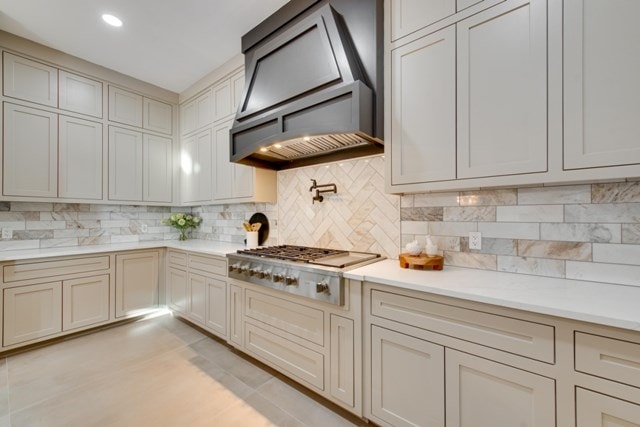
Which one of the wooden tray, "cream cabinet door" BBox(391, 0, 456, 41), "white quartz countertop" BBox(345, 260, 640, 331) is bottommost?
"white quartz countertop" BBox(345, 260, 640, 331)

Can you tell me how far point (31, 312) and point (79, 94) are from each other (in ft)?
7.44

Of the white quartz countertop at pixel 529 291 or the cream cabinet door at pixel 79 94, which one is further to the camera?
the cream cabinet door at pixel 79 94

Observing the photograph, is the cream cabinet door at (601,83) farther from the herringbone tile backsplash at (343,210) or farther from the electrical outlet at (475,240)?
the herringbone tile backsplash at (343,210)

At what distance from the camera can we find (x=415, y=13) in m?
1.55

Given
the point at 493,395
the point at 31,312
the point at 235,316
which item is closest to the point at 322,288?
the point at 493,395

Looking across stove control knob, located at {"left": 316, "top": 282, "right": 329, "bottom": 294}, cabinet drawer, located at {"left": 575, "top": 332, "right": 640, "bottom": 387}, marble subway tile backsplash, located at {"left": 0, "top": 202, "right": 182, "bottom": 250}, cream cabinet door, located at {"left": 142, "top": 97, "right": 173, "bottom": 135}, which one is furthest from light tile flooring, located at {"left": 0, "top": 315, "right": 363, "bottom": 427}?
cream cabinet door, located at {"left": 142, "top": 97, "right": 173, "bottom": 135}

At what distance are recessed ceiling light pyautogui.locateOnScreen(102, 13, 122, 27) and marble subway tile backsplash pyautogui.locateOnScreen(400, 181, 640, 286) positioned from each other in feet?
9.58

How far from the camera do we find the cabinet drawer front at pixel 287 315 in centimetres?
169

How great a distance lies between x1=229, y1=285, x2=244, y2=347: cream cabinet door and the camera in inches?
88.0

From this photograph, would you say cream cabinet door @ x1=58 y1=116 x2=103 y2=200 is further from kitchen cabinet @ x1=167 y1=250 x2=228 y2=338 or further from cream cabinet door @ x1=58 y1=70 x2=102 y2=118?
kitchen cabinet @ x1=167 y1=250 x2=228 y2=338

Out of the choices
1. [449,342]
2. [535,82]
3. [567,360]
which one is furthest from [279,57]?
[567,360]

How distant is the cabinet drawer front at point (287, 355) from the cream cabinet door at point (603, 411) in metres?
1.20

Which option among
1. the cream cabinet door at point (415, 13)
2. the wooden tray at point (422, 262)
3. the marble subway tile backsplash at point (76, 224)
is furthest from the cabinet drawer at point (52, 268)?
the cream cabinet door at point (415, 13)

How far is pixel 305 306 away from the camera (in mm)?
1748
